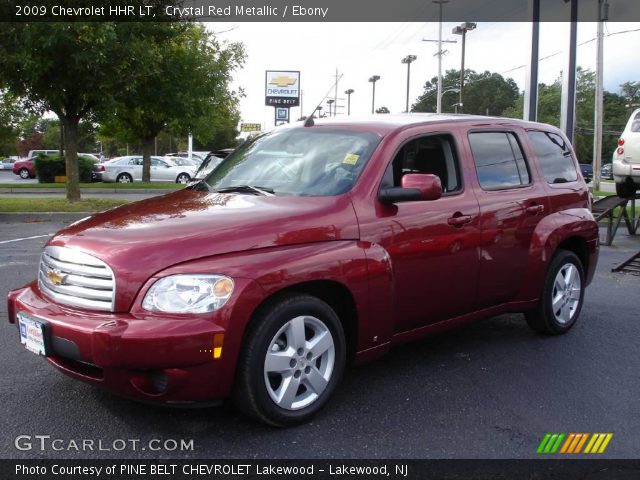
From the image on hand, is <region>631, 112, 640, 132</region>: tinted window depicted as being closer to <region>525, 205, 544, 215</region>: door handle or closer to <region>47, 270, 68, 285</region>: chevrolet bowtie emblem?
<region>525, 205, 544, 215</region>: door handle

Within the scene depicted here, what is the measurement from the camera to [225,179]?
4.42 metres

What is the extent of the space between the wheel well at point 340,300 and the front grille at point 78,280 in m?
0.92

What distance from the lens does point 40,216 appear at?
13391 millimetres

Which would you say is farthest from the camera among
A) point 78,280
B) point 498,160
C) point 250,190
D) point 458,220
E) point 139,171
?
point 139,171

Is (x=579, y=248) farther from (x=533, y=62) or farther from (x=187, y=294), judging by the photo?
(x=533, y=62)

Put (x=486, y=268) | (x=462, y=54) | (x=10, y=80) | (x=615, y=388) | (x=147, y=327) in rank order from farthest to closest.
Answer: (x=462, y=54)
(x=10, y=80)
(x=486, y=268)
(x=615, y=388)
(x=147, y=327)

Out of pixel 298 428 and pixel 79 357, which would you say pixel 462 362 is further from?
pixel 79 357

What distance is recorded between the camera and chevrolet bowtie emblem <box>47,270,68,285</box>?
10.8 feet

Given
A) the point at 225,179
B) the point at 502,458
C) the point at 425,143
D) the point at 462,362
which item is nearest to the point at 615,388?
the point at 462,362

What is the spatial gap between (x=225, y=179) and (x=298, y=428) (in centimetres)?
186

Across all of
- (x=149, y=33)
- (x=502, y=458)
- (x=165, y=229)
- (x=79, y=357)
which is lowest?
(x=502, y=458)

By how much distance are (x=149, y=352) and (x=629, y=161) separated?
11.5m

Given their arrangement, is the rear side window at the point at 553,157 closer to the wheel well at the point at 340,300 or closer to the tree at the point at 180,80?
the wheel well at the point at 340,300
